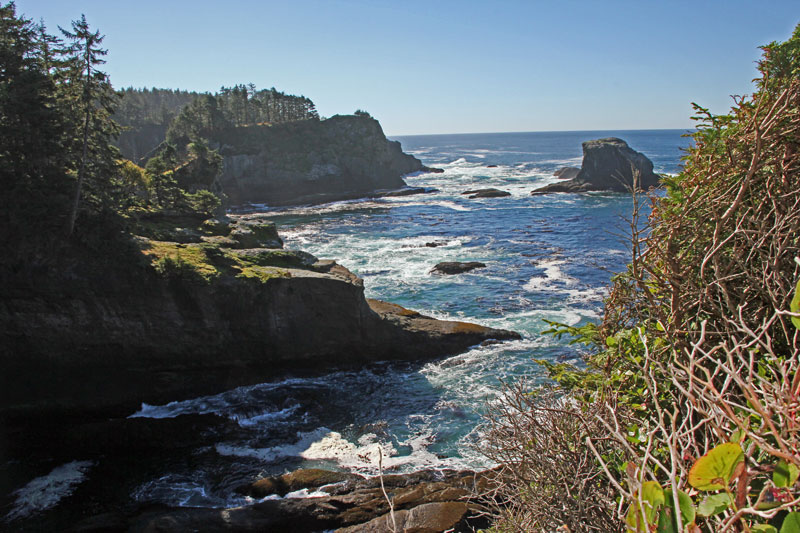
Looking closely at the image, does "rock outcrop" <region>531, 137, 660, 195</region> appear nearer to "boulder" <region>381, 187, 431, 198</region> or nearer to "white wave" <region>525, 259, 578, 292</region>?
"boulder" <region>381, 187, 431, 198</region>

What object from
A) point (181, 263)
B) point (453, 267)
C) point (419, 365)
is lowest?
point (419, 365)

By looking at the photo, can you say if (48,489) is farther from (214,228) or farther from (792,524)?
(792,524)

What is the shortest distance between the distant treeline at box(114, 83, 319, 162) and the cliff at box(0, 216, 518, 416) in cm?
6926

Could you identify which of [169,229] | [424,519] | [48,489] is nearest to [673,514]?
[424,519]

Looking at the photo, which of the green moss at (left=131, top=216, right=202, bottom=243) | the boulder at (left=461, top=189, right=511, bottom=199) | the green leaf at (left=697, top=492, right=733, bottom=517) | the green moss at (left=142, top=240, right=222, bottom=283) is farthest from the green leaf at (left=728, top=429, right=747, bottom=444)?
the boulder at (left=461, top=189, right=511, bottom=199)

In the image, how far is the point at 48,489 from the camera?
1518cm

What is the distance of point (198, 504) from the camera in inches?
569

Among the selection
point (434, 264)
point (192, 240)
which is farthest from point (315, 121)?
point (192, 240)

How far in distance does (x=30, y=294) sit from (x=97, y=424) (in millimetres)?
6042

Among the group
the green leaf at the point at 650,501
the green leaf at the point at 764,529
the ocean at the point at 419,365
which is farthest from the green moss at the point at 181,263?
the green leaf at the point at 764,529

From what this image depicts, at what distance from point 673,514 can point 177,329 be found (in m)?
21.8

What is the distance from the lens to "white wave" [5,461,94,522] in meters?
14.1

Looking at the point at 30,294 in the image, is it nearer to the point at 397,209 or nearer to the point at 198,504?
the point at 198,504

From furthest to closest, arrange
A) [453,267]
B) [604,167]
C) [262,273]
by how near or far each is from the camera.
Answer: [604,167], [453,267], [262,273]
